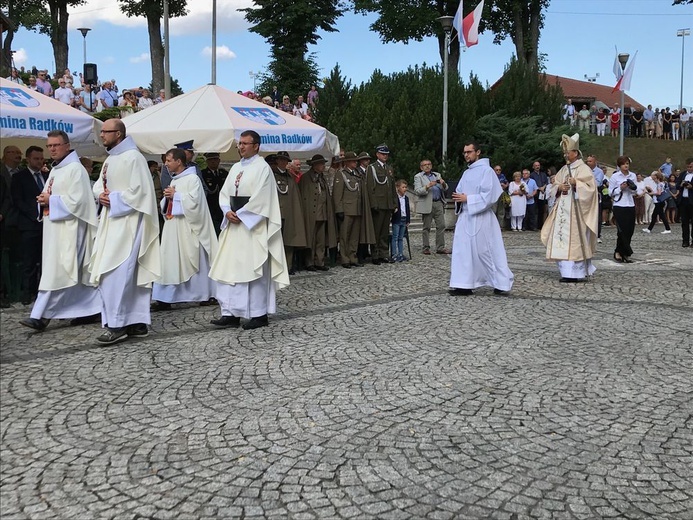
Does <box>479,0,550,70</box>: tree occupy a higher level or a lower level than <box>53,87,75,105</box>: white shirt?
higher

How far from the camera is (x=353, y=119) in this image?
25875mm

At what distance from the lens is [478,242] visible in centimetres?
1034

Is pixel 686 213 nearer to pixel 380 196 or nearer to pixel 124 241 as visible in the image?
pixel 380 196

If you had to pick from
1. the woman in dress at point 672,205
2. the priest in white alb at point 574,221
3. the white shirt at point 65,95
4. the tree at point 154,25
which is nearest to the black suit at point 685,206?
the woman in dress at point 672,205

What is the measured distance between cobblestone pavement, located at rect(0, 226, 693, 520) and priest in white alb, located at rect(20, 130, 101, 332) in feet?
1.34

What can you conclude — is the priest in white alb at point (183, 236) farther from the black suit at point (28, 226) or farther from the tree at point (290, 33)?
the tree at point (290, 33)

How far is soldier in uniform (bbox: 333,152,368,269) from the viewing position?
13.8 meters

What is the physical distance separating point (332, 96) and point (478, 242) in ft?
62.3

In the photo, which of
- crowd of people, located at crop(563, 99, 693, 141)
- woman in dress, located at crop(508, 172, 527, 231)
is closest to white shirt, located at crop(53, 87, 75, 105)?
woman in dress, located at crop(508, 172, 527, 231)

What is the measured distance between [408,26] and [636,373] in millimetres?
36279

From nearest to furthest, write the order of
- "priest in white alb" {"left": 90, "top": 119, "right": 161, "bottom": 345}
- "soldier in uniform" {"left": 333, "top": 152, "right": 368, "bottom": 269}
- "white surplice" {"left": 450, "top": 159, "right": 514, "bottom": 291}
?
1. "priest in white alb" {"left": 90, "top": 119, "right": 161, "bottom": 345}
2. "white surplice" {"left": 450, "top": 159, "right": 514, "bottom": 291}
3. "soldier in uniform" {"left": 333, "top": 152, "right": 368, "bottom": 269}

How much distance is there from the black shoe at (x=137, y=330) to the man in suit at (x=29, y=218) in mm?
2448

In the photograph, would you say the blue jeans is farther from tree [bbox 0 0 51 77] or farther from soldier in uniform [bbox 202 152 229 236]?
tree [bbox 0 0 51 77]

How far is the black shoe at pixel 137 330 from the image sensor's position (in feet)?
24.5
